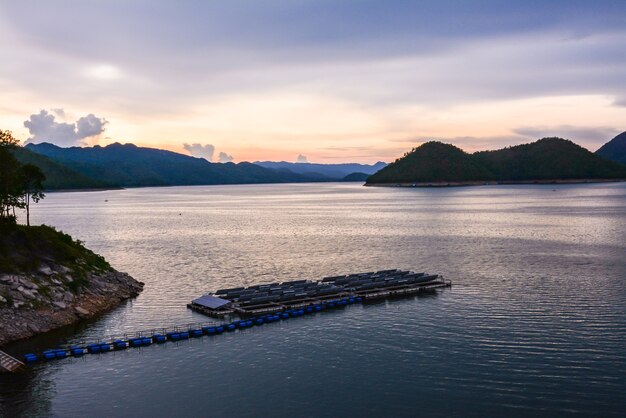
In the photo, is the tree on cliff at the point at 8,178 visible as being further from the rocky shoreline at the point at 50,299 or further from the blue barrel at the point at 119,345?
the blue barrel at the point at 119,345

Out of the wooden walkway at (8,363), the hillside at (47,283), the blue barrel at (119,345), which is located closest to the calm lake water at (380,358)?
the wooden walkway at (8,363)

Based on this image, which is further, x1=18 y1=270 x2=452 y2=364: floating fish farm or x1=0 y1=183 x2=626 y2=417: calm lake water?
x1=18 y1=270 x2=452 y2=364: floating fish farm

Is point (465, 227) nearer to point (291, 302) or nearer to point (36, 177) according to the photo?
point (291, 302)

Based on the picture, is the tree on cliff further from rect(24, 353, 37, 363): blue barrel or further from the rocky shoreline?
rect(24, 353, 37, 363): blue barrel

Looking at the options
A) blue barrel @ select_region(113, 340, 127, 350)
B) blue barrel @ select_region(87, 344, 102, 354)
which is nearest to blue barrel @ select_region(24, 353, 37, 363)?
blue barrel @ select_region(87, 344, 102, 354)

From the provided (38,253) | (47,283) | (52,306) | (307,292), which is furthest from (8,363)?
(307,292)

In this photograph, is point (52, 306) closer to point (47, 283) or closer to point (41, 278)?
point (47, 283)
